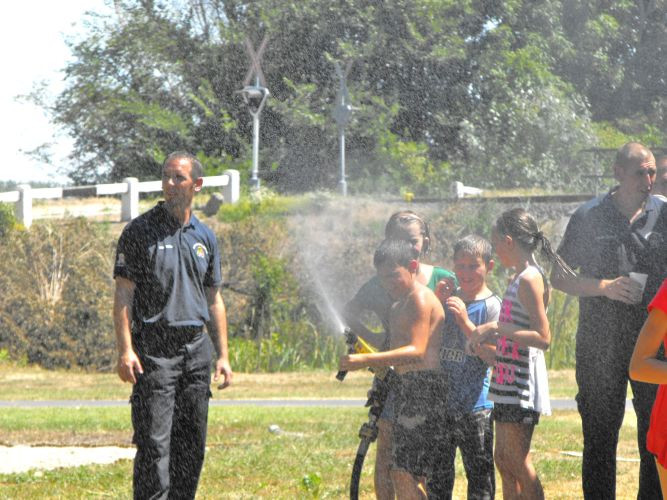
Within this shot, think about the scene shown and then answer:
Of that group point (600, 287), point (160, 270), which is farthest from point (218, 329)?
point (600, 287)

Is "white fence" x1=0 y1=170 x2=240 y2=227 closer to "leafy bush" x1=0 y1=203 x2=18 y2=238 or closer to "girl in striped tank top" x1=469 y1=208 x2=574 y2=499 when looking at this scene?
"leafy bush" x1=0 y1=203 x2=18 y2=238

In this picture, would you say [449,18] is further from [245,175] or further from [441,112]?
[245,175]

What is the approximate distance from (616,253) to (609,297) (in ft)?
0.87

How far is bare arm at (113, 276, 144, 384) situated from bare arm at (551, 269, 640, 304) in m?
2.00

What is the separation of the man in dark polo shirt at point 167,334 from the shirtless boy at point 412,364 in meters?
1.09

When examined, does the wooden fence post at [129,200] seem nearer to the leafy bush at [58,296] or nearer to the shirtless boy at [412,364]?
the leafy bush at [58,296]

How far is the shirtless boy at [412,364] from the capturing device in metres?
5.48

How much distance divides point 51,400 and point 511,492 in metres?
11.9

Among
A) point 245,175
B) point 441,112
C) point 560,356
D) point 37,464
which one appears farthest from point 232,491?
point 441,112

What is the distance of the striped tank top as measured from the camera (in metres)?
5.84

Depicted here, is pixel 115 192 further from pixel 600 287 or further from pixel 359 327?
pixel 600 287

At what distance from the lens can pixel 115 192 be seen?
28391mm

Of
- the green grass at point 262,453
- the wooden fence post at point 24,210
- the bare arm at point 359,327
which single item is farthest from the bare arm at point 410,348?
the wooden fence post at point 24,210

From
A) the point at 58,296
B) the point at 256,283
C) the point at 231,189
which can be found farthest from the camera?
the point at 231,189
